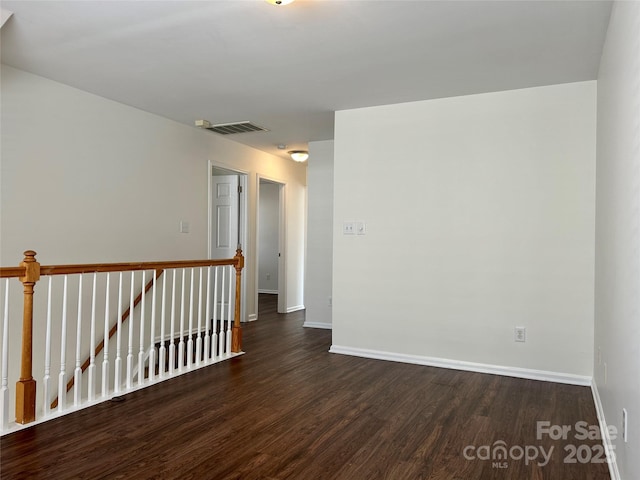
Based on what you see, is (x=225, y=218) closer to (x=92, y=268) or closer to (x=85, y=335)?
(x=85, y=335)

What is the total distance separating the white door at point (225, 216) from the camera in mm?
6227

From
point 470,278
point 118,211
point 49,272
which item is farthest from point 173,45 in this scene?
point 470,278

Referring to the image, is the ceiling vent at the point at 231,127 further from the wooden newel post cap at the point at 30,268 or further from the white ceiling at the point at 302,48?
the wooden newel post cap at the point at 30,268

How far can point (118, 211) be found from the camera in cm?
436

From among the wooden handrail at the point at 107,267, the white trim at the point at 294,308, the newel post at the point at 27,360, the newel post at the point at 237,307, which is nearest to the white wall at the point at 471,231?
the newel post at the point at 237,307

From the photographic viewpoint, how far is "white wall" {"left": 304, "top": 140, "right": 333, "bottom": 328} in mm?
5879

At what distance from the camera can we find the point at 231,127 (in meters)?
5.15

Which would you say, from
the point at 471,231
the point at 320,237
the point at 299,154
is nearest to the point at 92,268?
the point at 471,231

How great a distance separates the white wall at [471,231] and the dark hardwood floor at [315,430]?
0.37 meters

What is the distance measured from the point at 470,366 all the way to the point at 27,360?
3338mm

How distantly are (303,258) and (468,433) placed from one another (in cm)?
514

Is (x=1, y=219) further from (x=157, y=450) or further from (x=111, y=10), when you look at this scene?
(x=157, y=450)

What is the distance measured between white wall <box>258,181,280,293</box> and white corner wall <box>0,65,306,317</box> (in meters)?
3.47

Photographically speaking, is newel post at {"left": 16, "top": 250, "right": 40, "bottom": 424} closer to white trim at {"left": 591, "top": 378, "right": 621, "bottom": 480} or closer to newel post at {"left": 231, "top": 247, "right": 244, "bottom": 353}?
newel post at {"left": 231, "top": 247, "right": 244, "bottom": 353}
